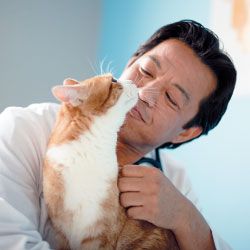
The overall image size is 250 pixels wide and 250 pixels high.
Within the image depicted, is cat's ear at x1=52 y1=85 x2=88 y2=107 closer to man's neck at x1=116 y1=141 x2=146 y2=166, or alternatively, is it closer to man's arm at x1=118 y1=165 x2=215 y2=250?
man's arm at x1=118 y1=165 x2=215 y2=250

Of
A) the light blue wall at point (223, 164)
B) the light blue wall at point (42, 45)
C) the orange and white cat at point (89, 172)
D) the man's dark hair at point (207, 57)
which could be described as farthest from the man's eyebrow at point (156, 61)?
the light blue wall at point (42, 45)

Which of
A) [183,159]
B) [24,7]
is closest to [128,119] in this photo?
[183,159]

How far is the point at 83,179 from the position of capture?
87cm

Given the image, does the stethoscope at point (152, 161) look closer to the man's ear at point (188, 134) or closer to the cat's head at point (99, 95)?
the man's ear at point (188, 134)

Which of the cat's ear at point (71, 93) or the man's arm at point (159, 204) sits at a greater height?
the cat's ear at point (71, 93)

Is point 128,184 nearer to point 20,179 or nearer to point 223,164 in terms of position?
point 20,179

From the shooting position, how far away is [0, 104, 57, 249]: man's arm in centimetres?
77

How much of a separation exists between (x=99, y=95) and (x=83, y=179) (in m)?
0.21

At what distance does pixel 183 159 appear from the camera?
1881 mm

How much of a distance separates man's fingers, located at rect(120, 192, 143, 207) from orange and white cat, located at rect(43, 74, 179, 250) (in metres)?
0.02

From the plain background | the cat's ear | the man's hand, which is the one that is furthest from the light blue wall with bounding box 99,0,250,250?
the cat's ear

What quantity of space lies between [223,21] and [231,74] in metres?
0.50

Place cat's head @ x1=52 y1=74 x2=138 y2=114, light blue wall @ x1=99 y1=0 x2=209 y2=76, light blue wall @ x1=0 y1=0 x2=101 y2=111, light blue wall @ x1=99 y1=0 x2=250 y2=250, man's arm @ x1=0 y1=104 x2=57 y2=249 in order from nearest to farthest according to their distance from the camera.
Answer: man's arm @ x1=0 y1=104 x2=57 y2=249 < cat's head @ x1=52 y1=74 x2=138 y2=114 < light blue wall @ x1=99 y1=0 x2=250 y2=250 < light blue wall @ x1=99 y1=0 x2=209 y2=76 < light blue wall @ x1=0 y1=0 x2=101 y2=111

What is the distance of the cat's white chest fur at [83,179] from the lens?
0.86 metres
